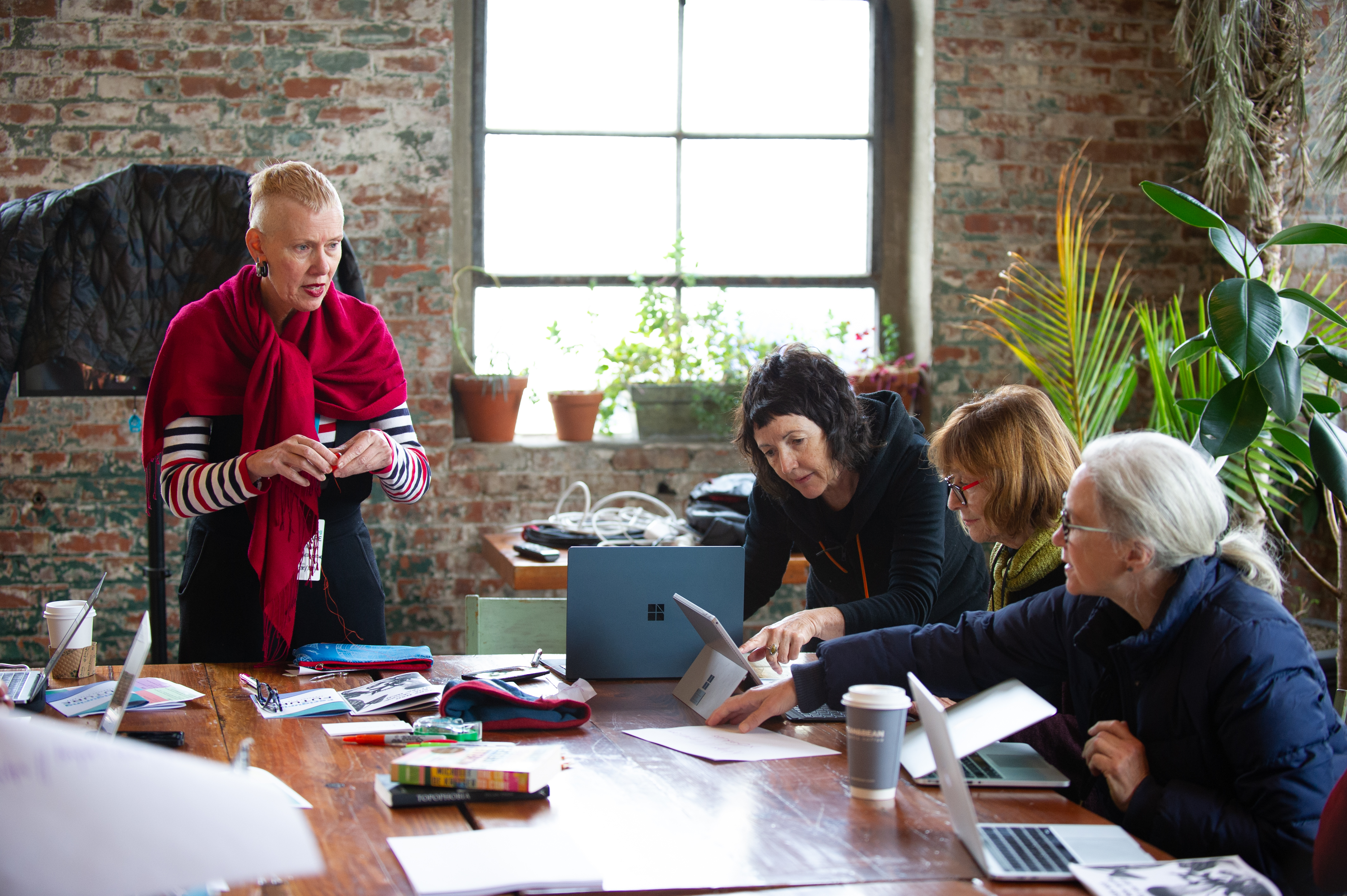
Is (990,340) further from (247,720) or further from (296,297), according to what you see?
(247,720)

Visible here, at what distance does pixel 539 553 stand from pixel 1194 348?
6.11 feet

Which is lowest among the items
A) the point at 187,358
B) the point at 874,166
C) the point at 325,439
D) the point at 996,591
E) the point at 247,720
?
the point at 247,720

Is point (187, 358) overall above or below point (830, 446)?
above

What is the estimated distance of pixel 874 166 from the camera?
4.34 meters

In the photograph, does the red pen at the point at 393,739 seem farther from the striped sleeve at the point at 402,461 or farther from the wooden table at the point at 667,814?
the striped sleeve at the point at 402,461

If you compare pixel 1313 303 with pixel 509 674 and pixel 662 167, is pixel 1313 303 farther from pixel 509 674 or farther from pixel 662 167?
pixel 662 167

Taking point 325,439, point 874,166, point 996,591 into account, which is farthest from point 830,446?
point 874,166

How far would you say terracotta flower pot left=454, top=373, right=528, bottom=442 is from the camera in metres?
3.89

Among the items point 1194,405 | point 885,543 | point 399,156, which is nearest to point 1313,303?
point 1194,405

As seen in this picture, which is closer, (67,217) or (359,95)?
(67,217)

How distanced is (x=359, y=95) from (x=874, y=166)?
1.96 m

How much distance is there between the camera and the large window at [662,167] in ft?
13.6

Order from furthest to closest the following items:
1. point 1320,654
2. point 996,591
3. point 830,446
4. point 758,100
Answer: point 758,100 < point 1320,654 < point 830,446 < point 996,591

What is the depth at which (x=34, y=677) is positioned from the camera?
193 cm
